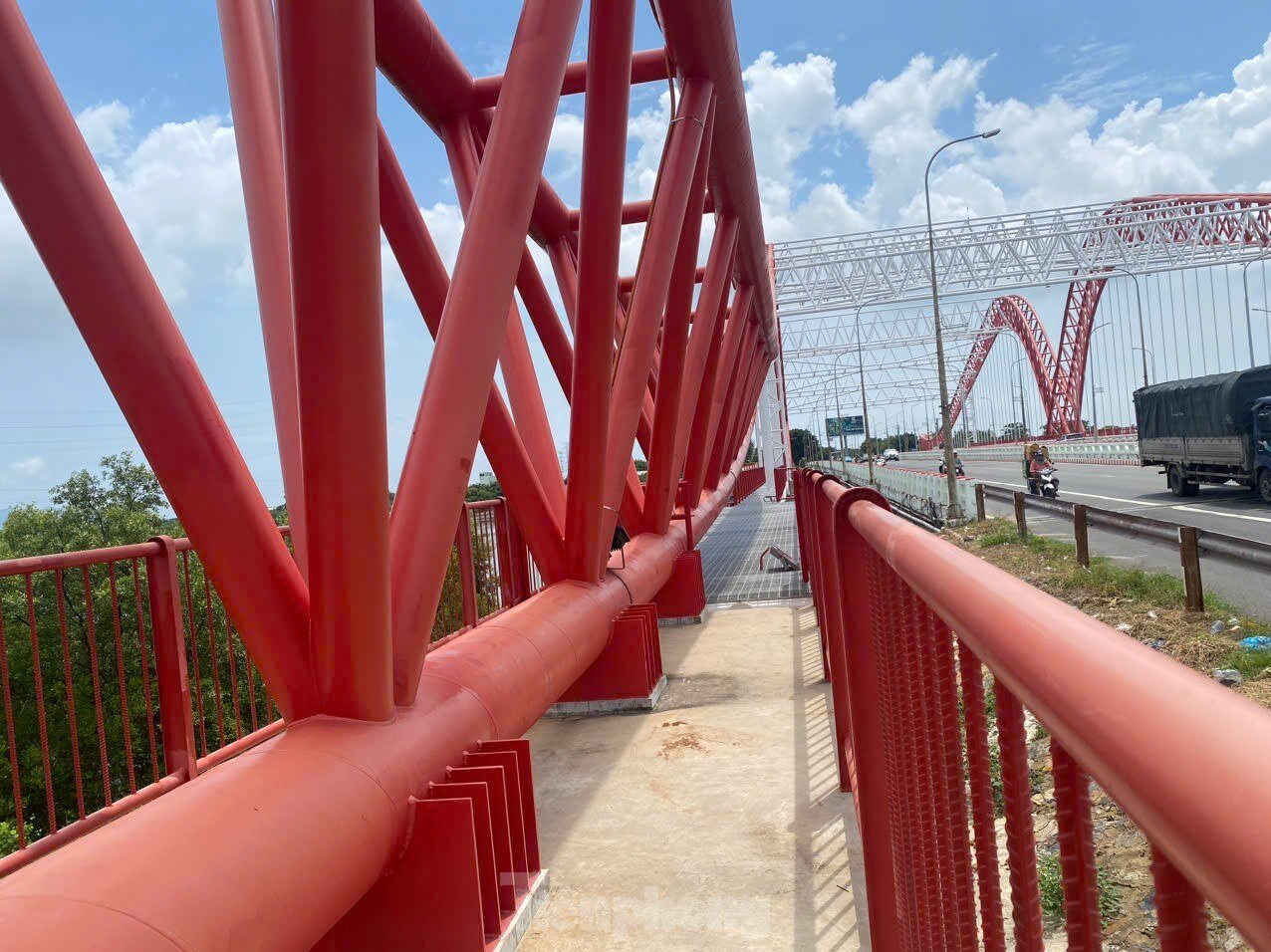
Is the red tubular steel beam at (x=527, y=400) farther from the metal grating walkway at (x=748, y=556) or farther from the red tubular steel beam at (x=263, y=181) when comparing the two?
the metal grating walkway at (x=748, y=556)

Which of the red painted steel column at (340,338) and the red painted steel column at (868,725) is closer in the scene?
the red painted steel column at (340,338)

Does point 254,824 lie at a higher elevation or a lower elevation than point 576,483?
lower

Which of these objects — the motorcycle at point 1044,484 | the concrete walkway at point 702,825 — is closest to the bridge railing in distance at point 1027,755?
the concrete walkway at point 702,825

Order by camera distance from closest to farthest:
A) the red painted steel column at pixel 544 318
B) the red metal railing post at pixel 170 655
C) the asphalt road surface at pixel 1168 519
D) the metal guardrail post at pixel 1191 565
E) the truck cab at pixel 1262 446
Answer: the red metal railing post at pixel 170 655, the red painted steel column at pixel 544 318, the metal guardrail post at pixel 1191 565, the asphalt road surface at pixel 1168 519, the truck cab at pixel 1262 446

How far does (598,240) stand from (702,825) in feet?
9.51

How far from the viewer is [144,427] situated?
99.0 inches

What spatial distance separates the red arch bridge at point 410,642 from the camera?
2.81 ft

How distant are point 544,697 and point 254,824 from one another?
2.47 meters

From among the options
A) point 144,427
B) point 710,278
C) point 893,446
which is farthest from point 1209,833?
point 893,446

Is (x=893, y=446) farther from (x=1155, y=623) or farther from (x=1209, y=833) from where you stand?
(x=1209, y=833)

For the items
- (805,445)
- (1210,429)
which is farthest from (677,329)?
(805,445)

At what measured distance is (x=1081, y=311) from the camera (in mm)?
75000

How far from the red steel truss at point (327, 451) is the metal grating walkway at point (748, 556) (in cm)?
723

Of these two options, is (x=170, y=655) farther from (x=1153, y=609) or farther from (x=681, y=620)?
(x=1153, y=609)
